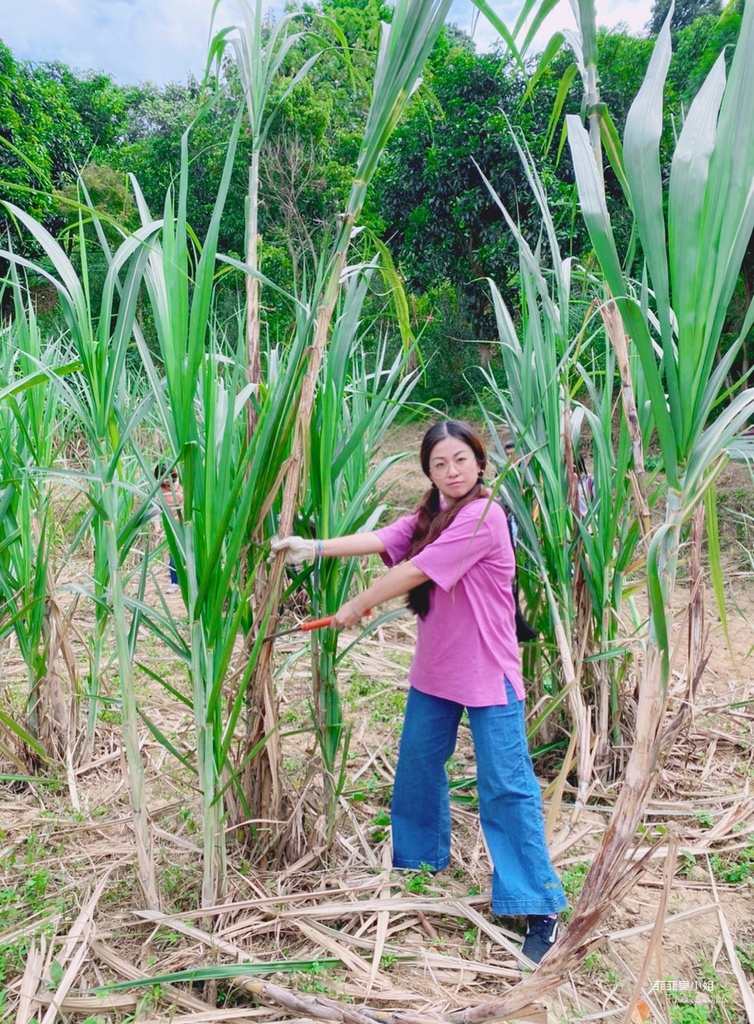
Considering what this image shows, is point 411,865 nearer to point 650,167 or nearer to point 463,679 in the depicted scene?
point 463,679

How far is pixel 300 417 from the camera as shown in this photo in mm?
1228

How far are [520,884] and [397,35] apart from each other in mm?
1571

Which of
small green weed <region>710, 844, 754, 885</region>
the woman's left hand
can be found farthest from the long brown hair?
small green weed <region>710, 844, 754, 885</region>

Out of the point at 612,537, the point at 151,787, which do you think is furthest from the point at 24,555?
the point at 612,537

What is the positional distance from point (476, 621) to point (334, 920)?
0.67 m

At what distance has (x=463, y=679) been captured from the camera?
1511 millimetres

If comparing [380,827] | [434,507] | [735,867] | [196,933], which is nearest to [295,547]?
[434,507]

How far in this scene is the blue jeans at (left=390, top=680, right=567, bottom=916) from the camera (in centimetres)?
144

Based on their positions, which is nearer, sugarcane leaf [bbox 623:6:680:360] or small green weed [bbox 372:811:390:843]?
sugarcane leaf [bbox 623:6:680:360]

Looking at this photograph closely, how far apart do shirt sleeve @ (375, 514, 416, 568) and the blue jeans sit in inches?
13.2

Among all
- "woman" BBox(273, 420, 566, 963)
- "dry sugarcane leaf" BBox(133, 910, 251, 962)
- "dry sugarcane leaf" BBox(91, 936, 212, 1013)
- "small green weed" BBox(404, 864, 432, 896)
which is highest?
"woman" BBox(273, 420, 566, 963)

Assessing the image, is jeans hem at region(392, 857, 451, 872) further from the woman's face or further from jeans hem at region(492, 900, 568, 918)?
the woman's face

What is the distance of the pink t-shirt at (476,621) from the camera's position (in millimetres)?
1487

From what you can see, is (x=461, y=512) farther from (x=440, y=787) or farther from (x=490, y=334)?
(x=490, y=334)
